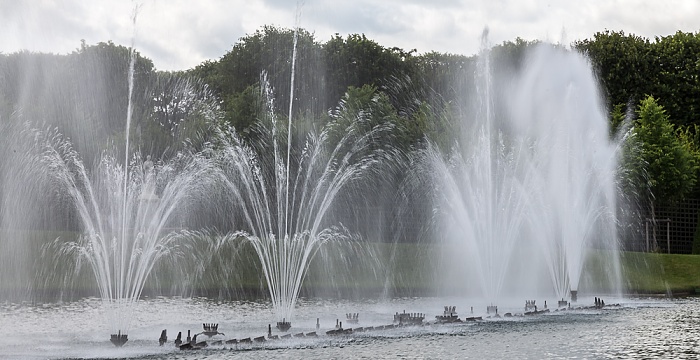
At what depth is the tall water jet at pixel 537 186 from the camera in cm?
3912

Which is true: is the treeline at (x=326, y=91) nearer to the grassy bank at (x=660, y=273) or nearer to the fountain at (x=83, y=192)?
the fountain at (x=83, y=192)

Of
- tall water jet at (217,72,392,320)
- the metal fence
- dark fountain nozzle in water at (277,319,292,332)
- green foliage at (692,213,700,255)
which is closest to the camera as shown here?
dark fountain nozzle in water at (277,319,292,332)

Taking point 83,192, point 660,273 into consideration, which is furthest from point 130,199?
point 660,273

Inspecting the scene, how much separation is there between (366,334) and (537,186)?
62.0 feet

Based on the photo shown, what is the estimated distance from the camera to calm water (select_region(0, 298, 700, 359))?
2175 cm

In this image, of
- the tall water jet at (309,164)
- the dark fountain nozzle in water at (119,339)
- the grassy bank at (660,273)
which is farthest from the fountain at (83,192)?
the grassy bank at (660,273)

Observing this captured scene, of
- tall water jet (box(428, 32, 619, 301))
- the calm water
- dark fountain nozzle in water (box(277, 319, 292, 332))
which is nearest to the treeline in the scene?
tall water jet (box(428, 32, 619, 301))

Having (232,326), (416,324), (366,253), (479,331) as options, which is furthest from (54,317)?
(366,253)

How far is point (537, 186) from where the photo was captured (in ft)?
138

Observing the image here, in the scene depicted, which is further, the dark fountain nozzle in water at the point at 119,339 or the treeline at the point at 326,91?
the treeline at the point at 326,91

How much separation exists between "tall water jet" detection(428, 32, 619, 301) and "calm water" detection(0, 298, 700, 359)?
14.2ft

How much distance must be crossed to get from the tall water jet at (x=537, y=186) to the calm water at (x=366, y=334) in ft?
14.2

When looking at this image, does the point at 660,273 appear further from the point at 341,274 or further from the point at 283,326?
the point at 283,326

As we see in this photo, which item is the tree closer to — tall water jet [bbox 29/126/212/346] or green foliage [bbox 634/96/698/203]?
green foliage [bbox 634/96/698/203]
